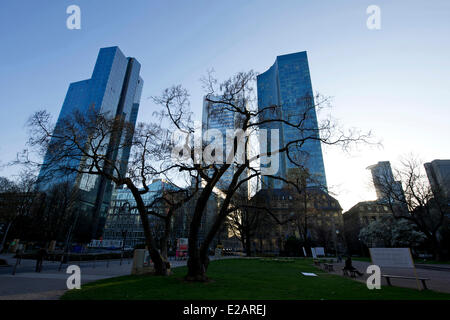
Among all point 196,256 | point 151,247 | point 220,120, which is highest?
point 220,120

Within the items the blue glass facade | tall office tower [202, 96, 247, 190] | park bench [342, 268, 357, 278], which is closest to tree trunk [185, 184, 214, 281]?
tall office tower [202, 96, 247, 190]

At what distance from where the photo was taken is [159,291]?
328 inches

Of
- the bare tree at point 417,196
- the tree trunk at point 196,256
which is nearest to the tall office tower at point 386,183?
the bare tree at point 417,196

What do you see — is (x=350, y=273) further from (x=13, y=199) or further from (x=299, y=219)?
(x=13, y=199)

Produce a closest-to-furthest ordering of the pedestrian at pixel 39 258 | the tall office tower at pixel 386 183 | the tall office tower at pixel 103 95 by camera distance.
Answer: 1. the pedestrian at pixel 39 258
2. the tall office tower at pixel 386 183
3. the tall office tower at pixel 103 95

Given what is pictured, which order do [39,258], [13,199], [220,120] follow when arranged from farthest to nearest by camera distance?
[13,199], [39,258], [220,120]

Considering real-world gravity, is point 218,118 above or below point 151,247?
above

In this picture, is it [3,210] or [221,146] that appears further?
[3,210]

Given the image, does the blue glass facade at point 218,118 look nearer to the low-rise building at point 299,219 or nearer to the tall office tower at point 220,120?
the tall office tower at point 220,120

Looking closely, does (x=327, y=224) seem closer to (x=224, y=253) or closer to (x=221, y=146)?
(x=224, y=253)

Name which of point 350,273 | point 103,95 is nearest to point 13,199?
point 350,273

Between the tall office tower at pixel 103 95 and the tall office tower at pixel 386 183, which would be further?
the tall office tower at pixel 103 95
